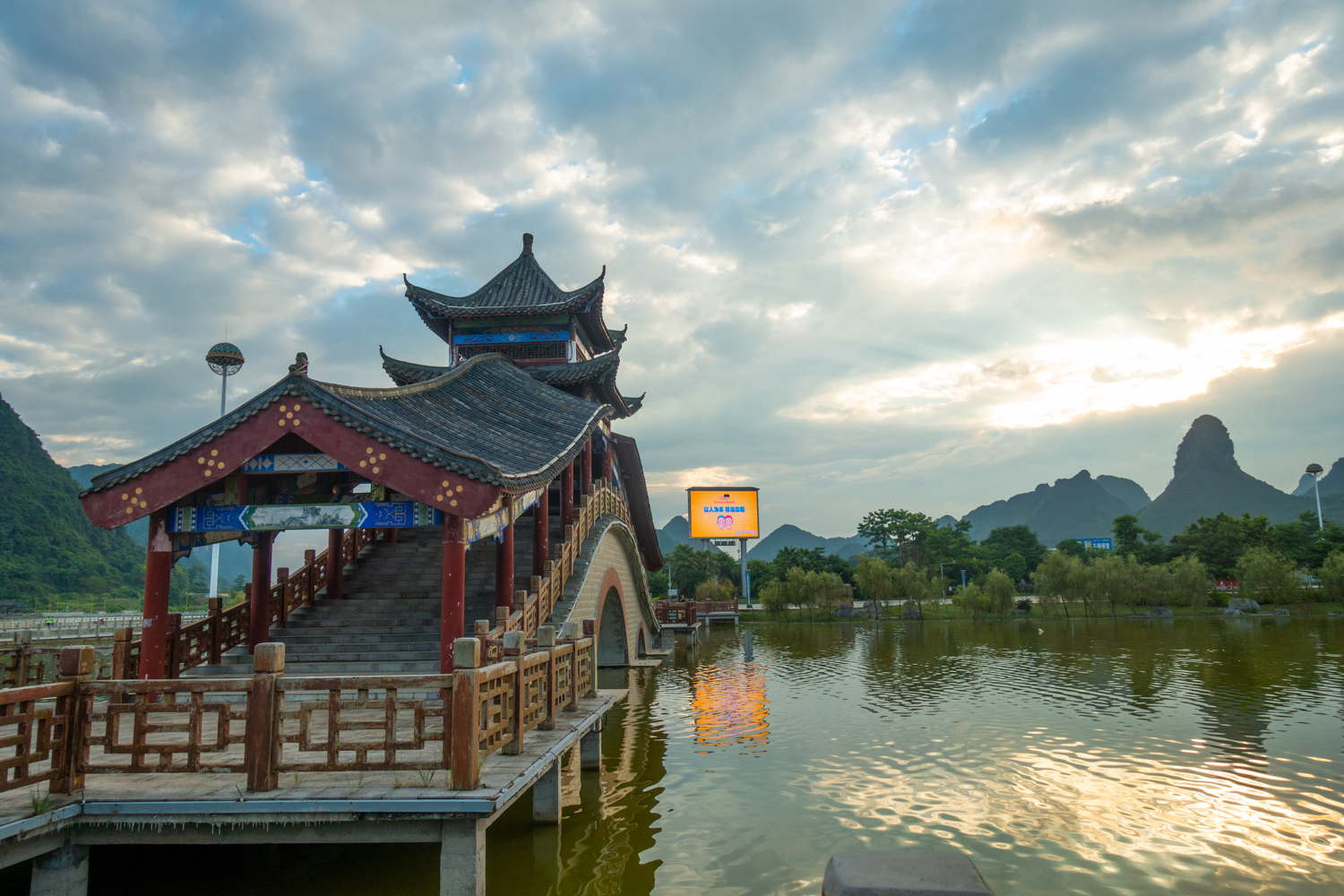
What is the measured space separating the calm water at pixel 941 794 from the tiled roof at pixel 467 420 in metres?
4.68

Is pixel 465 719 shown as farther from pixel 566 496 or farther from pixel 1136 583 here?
pixel 1136 583

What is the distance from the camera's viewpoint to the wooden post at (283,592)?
1295cm

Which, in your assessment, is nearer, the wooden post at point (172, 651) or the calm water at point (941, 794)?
the calm water at point (941, 794)

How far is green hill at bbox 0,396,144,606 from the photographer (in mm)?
68194

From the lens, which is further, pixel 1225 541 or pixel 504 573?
pixel 1225 541

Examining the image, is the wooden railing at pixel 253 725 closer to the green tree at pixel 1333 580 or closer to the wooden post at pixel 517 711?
the wooden post at pixel 517 711

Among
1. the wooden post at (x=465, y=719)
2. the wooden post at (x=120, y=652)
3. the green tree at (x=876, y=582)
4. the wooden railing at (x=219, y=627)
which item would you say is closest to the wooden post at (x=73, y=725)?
the wooden post at (x=465, y=719)

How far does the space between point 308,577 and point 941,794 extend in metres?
11.2

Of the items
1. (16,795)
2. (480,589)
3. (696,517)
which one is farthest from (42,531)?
(16,795)

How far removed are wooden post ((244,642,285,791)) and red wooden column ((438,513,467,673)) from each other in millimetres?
3823

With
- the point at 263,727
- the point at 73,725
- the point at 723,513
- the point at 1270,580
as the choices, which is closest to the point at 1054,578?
the point at 1270,580

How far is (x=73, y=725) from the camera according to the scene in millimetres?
6074

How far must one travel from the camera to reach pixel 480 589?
14.6m

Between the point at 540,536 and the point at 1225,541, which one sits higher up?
the point at 540,536
